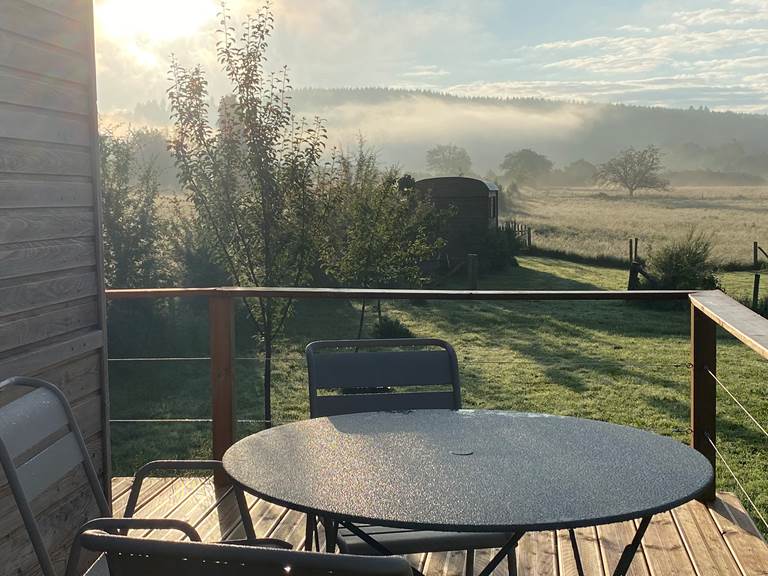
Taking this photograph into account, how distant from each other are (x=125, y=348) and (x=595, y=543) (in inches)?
414

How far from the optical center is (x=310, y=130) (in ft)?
29.6

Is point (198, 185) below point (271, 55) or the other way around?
below

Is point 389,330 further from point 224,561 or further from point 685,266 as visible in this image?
point 224,561

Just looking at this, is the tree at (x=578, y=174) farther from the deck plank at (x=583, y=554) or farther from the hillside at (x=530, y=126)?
the deck plank at (x=583, y=554)

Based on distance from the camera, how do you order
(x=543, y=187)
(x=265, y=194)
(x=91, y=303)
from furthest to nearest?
(x=543, y=187) < (x=265, y=194) < (x=91, y=303)

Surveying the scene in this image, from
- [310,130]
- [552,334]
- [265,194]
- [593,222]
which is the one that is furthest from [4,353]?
[593,222]

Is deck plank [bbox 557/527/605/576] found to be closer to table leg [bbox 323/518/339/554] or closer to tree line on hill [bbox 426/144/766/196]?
table leg [bbox 323/518/339/554]

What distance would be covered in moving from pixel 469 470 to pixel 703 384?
2.24 metres

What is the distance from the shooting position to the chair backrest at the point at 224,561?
3.77 feet

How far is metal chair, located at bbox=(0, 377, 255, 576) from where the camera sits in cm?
174

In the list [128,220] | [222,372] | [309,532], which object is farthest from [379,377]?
[128,220]

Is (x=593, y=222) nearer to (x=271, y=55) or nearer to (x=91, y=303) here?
(x=271, y=55)

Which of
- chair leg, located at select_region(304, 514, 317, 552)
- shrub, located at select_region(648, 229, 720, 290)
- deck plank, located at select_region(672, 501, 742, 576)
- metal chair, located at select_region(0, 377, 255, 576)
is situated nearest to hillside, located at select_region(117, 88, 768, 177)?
shrub, located at select_region(648, 229, 720, 290)

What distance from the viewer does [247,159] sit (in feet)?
28.2
